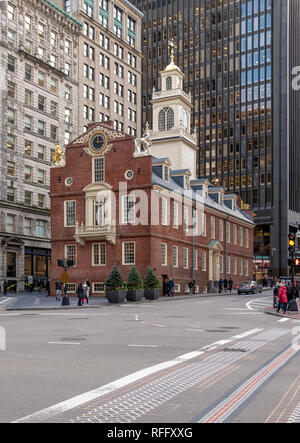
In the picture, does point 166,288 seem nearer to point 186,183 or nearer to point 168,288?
point 168,288

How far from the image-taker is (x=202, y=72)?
125062 mm

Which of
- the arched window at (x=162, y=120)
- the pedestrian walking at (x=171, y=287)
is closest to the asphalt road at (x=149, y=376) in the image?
the pedestrian walking at (x=171, y=287)

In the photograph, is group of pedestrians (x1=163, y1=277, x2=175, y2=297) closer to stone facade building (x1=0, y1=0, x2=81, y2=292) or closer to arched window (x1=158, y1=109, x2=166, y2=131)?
stone facade building (x1=0, y1=0, x2=81, y2=292)

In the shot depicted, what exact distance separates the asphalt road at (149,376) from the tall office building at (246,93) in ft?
309

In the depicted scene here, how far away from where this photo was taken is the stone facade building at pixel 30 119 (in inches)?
2517

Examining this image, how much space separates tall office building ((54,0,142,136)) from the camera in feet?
257

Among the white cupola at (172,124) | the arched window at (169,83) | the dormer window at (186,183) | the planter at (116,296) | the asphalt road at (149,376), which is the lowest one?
the planter at (116,296)

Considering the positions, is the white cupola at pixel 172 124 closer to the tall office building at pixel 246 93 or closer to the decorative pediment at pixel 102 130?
the decorative pediment at pixel 102 130

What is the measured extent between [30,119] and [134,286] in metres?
34.6

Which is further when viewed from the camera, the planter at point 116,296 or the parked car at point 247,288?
the parked car at point 247,288

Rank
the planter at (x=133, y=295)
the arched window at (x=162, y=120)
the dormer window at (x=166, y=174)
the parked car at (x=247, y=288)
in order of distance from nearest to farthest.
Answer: the planter at (x=133, y=295) → the dormer window at (x=166, y=174) → the parked car at (x=247, y=288) → the arched window at (x=162, y=120)

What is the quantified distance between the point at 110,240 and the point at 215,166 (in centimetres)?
7504

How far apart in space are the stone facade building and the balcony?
47.8 feet

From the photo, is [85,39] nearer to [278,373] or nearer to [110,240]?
[110,240]
